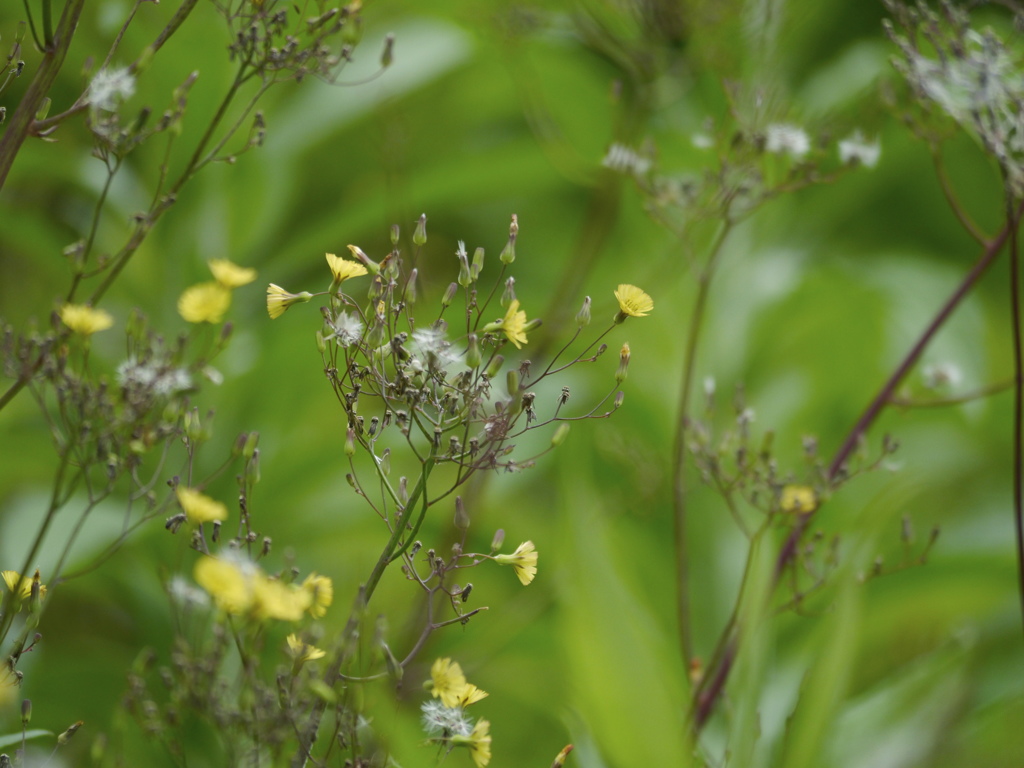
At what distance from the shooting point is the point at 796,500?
45cm

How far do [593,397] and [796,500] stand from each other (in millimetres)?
402

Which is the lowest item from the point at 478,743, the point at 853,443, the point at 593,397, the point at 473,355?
the point at 478,743

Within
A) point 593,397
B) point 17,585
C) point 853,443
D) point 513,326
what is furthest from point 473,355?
point 593,397

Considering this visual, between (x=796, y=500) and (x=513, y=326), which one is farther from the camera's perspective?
(x=796, y=500)

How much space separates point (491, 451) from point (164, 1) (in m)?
0.66

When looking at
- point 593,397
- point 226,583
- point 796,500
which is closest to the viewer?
point 226,583

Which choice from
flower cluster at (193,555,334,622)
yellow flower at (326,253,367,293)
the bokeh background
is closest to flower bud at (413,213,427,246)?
yellow flower at (326,253,367,293)

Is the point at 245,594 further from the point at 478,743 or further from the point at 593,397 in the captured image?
the point at 593,397

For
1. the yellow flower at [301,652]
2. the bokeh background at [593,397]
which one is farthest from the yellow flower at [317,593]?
the bokeh background at [593,397]

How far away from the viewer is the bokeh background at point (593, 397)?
56 centimetres

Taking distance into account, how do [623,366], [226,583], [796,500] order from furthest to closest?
[796,500], [623,366], [226,583]

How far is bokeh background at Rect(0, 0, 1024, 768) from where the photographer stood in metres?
0.56

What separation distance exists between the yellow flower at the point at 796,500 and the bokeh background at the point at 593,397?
2.9 inches

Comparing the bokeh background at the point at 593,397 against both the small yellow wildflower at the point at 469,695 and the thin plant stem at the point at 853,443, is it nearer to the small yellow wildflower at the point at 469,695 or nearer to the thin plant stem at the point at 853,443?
the thin plant stem at the point at 853,443
